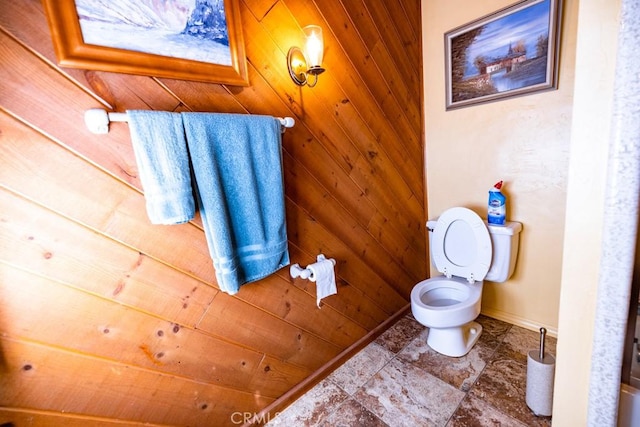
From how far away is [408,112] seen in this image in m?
1.89

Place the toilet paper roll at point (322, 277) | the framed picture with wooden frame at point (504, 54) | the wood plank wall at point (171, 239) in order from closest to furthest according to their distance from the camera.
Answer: the wood plank wall at point (171, 239)
the toilet paper roll at point (322, 277)
the framed picture with wooden frame at point (504, 54)

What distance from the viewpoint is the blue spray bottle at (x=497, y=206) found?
1597 millimetres

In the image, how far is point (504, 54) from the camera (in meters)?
1.59

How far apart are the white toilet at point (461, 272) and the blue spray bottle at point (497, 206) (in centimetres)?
5

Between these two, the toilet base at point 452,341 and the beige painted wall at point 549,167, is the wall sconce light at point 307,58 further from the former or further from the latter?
the toilet base at point 452,341

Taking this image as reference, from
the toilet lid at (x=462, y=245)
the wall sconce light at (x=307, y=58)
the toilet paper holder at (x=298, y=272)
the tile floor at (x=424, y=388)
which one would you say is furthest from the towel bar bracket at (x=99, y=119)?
the toilet lid at (x=462, y=245)

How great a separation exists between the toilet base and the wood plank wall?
417 mm

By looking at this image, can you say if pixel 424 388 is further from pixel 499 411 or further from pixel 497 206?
pixel 497 206

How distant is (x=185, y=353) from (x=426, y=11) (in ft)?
8.22

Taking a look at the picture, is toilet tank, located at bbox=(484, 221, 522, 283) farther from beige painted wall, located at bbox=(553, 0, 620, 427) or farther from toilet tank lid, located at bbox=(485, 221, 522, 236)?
beige painted wall, located at bbox=(553, 0, 620, 427)

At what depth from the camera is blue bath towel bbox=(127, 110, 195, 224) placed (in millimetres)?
771

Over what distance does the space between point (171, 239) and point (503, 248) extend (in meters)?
1.79

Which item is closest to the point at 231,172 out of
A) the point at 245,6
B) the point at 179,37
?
the point at 179,37

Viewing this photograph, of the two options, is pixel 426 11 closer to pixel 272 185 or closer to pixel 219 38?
pixel 219 38
